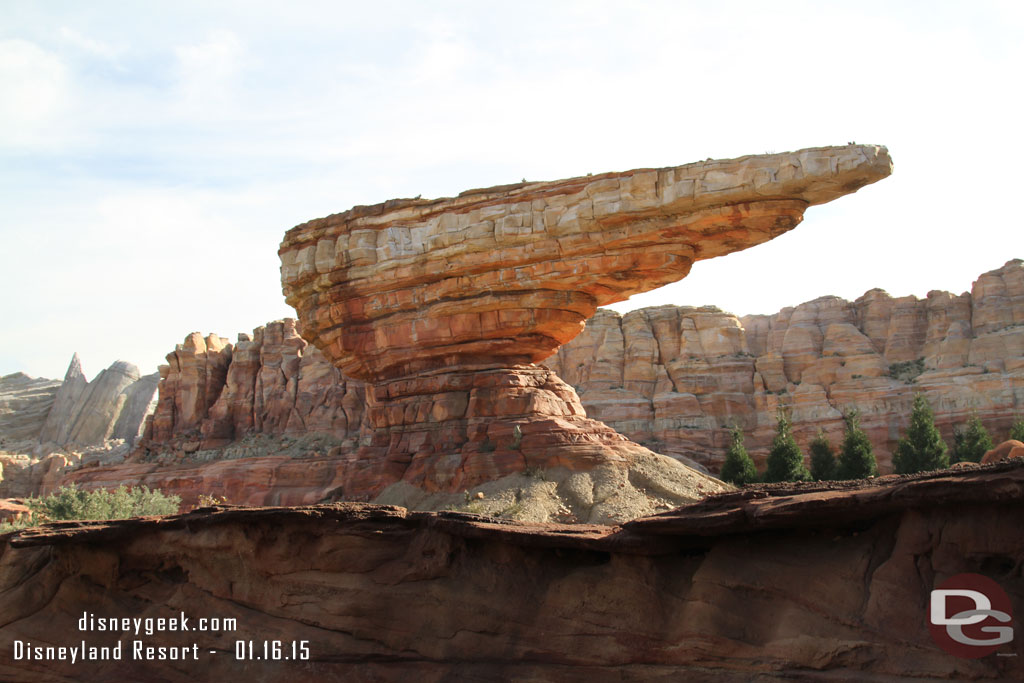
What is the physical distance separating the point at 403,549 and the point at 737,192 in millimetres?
11666

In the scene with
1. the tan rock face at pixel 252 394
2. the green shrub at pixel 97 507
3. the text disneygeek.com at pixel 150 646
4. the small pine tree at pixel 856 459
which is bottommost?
the text disneygeek.com at pixel 150 646

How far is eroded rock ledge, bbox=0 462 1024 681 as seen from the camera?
21.1 feet

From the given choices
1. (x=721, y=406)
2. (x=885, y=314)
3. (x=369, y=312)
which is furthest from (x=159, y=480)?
(x=885, y=314)

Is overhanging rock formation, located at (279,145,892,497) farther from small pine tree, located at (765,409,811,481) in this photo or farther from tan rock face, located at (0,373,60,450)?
tan rock face, located at (0,373,60,450)

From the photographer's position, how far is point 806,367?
70688 mm

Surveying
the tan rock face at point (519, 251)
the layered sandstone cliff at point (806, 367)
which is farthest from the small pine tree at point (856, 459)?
the tan rock face at point (519, 251)

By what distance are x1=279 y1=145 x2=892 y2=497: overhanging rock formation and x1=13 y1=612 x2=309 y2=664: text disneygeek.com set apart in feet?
35.4

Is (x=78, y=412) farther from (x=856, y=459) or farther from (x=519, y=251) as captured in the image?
(x=519, y=251)

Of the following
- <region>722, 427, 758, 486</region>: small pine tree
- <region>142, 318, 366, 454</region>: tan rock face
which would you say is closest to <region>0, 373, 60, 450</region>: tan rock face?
<region>142, 318, 366, 454</region>: tan rock face
